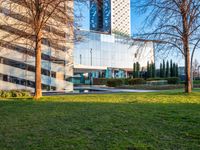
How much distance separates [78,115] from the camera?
8609mm

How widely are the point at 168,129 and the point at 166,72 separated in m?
59.8

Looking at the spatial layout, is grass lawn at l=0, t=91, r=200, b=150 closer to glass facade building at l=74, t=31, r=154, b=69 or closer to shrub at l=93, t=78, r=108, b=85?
shrub at l=93, t=78, r=108, b=85

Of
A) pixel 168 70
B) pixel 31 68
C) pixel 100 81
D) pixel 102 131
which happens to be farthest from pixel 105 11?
pixel 168 70

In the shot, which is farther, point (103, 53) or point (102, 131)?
point (103, 53)

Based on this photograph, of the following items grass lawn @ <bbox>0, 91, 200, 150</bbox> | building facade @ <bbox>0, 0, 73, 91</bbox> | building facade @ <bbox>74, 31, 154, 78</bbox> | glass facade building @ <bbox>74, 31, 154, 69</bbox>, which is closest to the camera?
grass lawn @ <bbox>0, 91, 200, 150</bbox>

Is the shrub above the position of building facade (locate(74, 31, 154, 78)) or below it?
below

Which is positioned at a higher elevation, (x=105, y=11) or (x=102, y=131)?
(x=105, y=11)

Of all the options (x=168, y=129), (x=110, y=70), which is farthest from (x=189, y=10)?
(x=110, y=70)

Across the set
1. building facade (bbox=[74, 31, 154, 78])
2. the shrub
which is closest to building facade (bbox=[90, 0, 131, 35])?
the shrub

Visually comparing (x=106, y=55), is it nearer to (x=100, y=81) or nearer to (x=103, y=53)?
(x=103, y=53)

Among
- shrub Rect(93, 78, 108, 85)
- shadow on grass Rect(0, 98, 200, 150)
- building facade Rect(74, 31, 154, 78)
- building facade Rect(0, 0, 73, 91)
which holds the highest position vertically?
building facade Rect(74, 31, 154, 78)

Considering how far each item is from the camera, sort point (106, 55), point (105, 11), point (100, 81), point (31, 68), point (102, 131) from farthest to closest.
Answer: point (106, 55), point (100, 81), point (31, 68), point (105, 11), point (102, 131)

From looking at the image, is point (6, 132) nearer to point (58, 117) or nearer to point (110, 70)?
point (58, 117)

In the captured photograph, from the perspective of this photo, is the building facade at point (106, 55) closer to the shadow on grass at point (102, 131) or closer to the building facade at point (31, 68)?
the building facade at point (31, 68)
